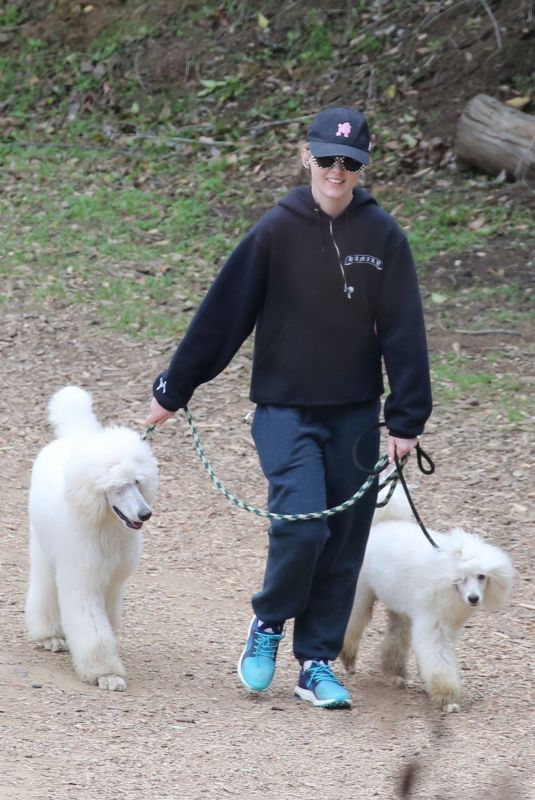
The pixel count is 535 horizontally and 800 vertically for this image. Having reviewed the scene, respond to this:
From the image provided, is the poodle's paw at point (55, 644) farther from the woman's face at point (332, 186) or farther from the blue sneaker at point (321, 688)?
the woman's face at point (332, 186)

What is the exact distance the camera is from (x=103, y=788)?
12.3ft

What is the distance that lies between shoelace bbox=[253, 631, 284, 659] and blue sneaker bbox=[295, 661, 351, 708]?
14cm

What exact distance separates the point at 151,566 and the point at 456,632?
2183 mm

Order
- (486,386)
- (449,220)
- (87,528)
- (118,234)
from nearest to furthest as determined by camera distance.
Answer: (87,528), (486,386), (449,220), (118,234)

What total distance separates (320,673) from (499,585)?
0.77m

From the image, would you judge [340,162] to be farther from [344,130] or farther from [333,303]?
[333,303]

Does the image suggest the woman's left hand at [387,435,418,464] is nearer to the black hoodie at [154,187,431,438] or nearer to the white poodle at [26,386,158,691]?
the black hoodie at [154,187,431,438]

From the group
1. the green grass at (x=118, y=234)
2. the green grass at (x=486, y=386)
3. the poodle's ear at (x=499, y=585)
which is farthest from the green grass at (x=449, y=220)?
the poodle's ear at (x=499, y=585)

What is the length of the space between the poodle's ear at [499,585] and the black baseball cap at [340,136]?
63.9 inches

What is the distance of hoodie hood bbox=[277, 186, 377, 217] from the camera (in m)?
4.55

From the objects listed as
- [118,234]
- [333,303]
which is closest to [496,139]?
[118,234]

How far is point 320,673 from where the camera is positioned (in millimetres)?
4727

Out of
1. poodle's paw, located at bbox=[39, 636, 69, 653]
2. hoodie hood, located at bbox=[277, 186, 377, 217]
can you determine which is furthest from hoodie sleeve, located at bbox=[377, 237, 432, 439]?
poodle's paw, located at bbox=[39, 636, 69, 653]

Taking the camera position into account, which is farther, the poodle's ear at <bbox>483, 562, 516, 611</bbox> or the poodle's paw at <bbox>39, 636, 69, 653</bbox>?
the poodle's paw at <bbox>39, 636, 69, 653</bbox>
